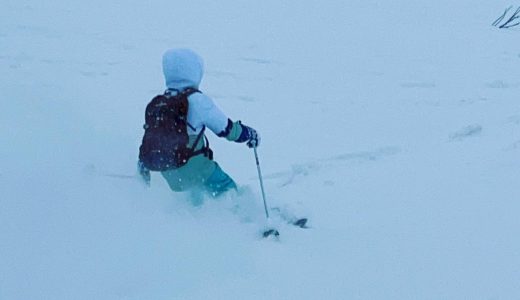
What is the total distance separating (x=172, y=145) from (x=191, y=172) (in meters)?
0.31

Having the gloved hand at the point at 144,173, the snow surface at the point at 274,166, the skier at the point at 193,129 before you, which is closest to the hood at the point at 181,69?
the skier at the point at 193,129

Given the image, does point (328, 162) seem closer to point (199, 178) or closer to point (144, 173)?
A: point (199, 178)

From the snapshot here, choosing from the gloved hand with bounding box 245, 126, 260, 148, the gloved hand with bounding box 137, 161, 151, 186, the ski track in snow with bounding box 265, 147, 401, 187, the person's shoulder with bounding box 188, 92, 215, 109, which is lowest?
the ski track in snow with bounding box 265, 147, 401, 187

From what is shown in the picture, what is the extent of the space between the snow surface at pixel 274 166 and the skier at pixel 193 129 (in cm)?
23

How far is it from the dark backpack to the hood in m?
0.07

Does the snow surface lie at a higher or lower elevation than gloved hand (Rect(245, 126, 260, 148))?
lower

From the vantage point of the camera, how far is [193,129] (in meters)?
4.15

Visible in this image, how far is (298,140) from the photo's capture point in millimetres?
6238

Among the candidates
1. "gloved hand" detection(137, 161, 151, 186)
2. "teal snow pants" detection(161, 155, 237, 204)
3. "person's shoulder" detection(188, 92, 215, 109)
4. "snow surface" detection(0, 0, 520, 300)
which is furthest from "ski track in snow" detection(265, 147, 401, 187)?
"person's shoulder" detection(188, 92, 215, 109)

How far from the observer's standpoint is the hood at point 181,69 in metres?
4.08

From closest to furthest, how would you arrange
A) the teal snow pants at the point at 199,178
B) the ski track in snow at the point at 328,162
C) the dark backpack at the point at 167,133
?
the dark backpack at the point at 167,133 < the teal snow pants at the point at 199,178 < the ski track in snow at the point at 328,162

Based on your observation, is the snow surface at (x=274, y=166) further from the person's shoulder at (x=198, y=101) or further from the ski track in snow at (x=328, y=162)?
the person's shoulder at (x=198, y=101)

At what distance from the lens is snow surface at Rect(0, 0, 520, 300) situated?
139 inches

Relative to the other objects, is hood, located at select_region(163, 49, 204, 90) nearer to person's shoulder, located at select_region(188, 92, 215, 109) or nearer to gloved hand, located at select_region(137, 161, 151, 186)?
person's shoulder, located at select_region(188, 92, 215, 109)
